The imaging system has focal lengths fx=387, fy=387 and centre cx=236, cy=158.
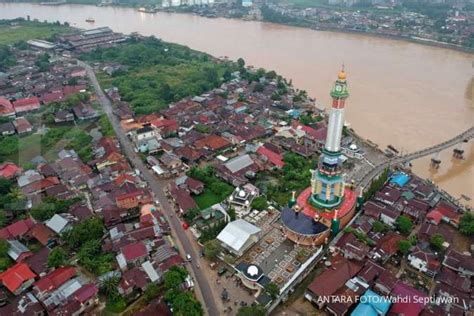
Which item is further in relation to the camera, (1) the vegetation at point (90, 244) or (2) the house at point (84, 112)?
(2) the house at point (84, 112)

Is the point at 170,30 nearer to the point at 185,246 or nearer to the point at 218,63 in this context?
the point at 218,63

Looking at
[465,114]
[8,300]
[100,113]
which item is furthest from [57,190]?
[465,114]

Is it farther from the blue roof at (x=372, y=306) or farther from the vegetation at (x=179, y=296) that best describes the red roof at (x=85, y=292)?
the blue roof at (x=372, y=306)

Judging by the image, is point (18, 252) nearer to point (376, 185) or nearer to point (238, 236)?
point (238, 236)

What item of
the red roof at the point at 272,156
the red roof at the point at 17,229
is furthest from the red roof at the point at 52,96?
the red roof at the point at 272,156

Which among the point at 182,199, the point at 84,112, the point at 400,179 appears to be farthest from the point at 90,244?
the point at 400,179
